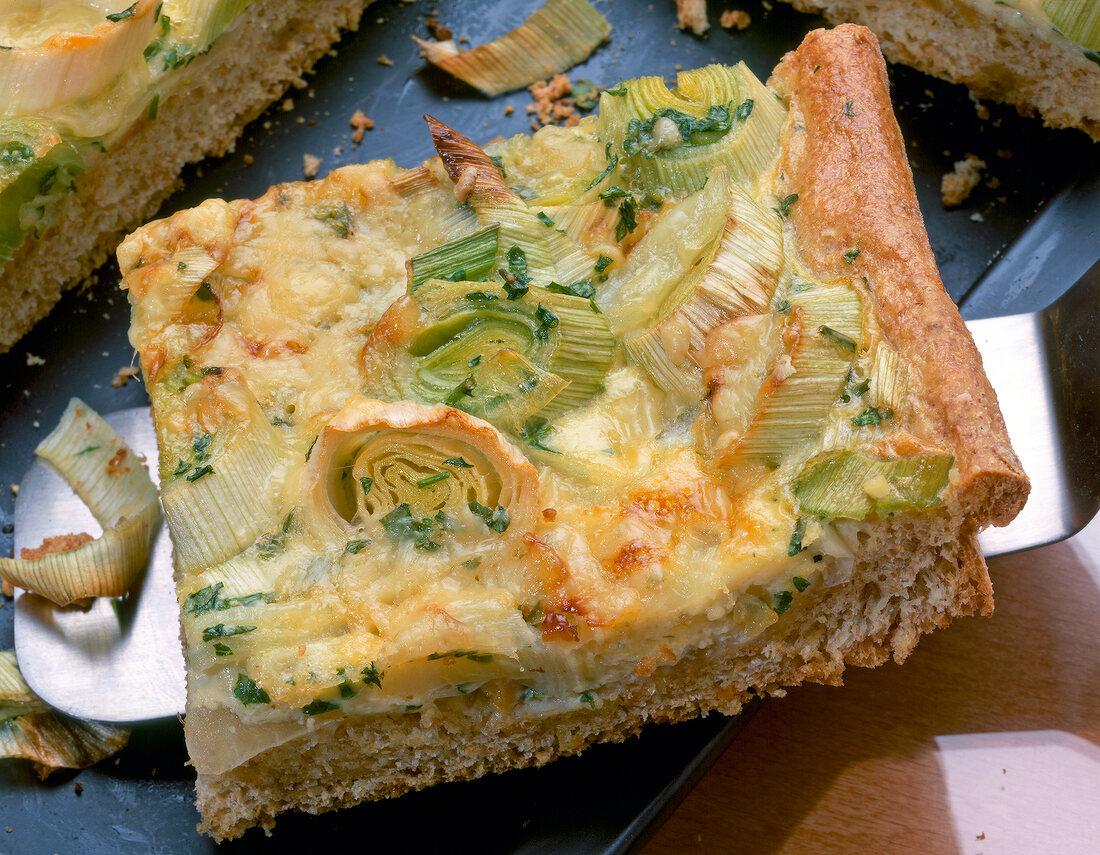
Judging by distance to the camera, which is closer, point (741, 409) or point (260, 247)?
point (741, 409)

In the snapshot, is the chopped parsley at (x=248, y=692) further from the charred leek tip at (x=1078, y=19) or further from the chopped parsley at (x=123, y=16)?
the charred leek tip at (x=1078, y=19)

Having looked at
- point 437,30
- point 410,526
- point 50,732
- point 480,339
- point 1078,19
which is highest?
point 1078,19

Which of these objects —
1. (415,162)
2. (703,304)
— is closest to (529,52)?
(415,162)

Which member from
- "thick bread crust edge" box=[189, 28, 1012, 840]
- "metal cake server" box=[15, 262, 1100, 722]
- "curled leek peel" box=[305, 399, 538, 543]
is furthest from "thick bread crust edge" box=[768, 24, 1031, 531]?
"curled leek peel" box=[305, 399, 538, 543]

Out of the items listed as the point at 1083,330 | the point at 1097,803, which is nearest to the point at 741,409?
the point at 1083,330

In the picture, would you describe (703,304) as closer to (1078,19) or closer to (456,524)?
(456,524)

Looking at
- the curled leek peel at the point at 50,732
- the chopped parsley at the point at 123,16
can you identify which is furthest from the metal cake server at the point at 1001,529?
the chopped parsley at the point at 123,16

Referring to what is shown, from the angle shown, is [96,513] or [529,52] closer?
[96,513]

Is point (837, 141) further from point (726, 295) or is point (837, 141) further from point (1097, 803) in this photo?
point (1097, 803)
